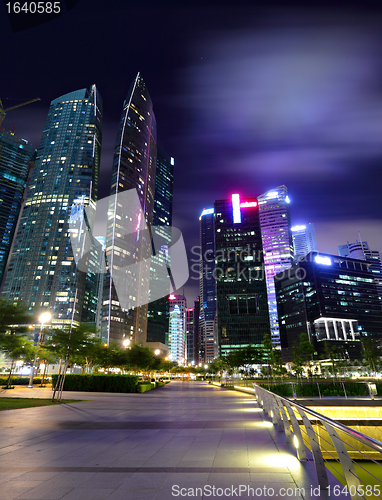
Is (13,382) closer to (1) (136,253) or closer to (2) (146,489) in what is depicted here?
(2) (146,489)

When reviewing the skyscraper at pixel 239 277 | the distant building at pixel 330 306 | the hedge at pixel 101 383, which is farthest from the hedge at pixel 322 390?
the distant building at pixel 330 306

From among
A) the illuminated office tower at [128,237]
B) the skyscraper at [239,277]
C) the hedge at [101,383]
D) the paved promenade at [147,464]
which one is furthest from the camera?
the skyscraper at [239,277]

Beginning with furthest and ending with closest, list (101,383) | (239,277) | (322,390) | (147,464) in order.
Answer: (239,277)
(101,383)
(322,390)
(147,464)

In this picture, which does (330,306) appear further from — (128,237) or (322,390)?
(322,390)

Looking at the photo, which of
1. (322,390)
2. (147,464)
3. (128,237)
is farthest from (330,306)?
(147,464)

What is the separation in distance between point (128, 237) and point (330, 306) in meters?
118

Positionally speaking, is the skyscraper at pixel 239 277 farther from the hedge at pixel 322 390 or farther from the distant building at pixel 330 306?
the hedge at pixel 322 390

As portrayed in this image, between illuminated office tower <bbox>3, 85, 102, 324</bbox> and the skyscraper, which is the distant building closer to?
the skyscraper

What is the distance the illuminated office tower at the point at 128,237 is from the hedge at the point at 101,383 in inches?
4767

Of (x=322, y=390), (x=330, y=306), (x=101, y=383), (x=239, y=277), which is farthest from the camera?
(x=239, y=277)

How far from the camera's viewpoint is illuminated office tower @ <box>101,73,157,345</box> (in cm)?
16000

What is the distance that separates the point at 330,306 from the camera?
158 m

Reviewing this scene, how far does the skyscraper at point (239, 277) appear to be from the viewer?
160125 mm

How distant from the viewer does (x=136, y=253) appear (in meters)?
181
